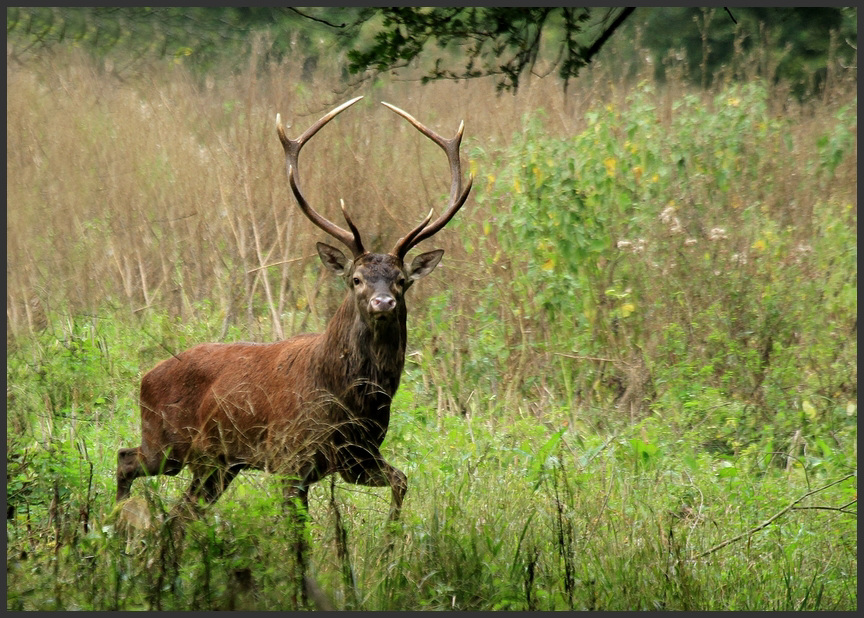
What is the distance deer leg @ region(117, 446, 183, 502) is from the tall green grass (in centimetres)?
13

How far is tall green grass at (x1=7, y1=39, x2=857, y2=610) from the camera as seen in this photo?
4.57 meters

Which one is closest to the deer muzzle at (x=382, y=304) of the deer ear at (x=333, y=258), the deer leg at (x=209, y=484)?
the deer ear at (x=333, y=258)

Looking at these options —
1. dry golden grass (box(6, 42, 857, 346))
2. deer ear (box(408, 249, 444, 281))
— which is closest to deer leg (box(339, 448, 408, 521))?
deer ear (box(408, 249, 444, 281))

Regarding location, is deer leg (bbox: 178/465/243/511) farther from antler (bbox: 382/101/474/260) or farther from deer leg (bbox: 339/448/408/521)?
antler (bbox: 382/101/474/260)

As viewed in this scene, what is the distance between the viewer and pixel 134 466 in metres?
6.30

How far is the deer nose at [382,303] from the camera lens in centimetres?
562

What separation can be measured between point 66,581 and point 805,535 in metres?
3.46

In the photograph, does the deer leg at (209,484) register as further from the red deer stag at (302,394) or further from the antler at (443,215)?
the antler at (443,215)

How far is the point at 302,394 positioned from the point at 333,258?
2.88ft

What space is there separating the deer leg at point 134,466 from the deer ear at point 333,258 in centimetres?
147

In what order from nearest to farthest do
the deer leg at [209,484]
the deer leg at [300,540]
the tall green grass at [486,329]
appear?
the deer leg at [300,540]
the tall green grass at [486,329]
the deer leg at [209,484]

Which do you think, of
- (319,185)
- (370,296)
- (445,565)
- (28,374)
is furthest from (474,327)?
(445,565)

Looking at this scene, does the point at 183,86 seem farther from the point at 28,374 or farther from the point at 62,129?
the point at 28,374

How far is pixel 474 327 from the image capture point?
27.2 ft
